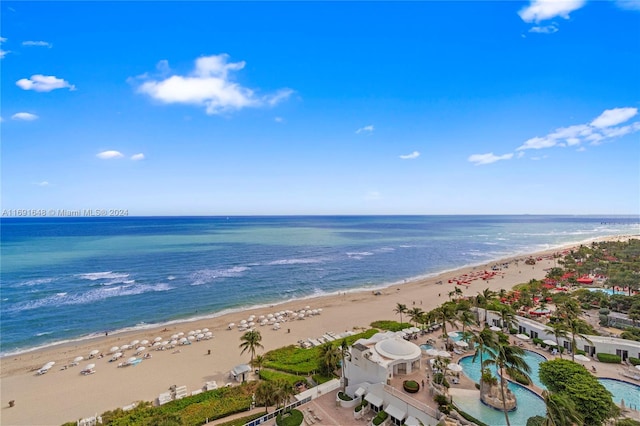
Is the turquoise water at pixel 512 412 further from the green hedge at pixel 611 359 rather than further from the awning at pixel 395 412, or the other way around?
the green hedge at pixel 611 359

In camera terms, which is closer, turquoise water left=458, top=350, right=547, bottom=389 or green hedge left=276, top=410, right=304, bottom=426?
green hedge left=276, top=410, right=304, bottom=426

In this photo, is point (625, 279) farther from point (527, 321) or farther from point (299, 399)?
point (299, 399)

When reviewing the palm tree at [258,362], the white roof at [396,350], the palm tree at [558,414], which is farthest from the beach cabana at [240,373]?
the palm tree at [558,414]

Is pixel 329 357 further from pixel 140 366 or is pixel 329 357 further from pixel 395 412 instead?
pixel 140 366

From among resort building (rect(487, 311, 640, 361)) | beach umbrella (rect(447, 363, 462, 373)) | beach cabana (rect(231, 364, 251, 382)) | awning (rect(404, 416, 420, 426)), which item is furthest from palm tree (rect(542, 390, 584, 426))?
beach cabana (rect(231, 364, 251, 382))

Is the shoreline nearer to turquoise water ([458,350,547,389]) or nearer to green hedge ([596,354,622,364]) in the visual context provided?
turquoise water ([458,350,547,389])

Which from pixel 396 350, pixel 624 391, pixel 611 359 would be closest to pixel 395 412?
pixel 396 350
